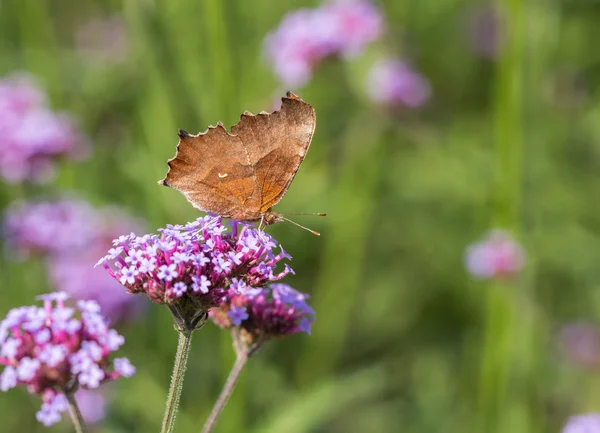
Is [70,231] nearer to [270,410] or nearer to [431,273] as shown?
[270,410]

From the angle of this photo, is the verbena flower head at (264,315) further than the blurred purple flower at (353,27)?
No

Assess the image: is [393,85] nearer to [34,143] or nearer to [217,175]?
[34,143]

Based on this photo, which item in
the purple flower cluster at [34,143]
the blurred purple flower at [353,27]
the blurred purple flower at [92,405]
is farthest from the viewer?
the blurred purple flower at [353,27]

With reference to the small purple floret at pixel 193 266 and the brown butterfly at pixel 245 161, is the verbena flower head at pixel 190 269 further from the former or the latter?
the brown butterfly at pixel 245 161

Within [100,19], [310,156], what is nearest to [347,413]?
[310,156]

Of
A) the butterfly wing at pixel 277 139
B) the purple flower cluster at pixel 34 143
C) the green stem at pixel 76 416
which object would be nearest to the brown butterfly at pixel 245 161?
the butterfly wing at pixel 277 139

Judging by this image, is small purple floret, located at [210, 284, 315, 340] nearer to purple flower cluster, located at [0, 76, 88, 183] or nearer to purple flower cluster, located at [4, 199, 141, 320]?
purple flower cluster, located at [4, 199, 141, 320]

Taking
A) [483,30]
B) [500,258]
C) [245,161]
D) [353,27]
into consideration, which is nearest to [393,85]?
[353,27]
